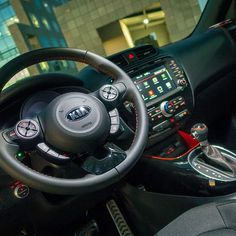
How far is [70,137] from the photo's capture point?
1075mm

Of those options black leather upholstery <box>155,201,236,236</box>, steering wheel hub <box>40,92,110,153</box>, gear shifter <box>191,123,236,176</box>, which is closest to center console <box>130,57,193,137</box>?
gear shifter <box>191,123,236,176</box>

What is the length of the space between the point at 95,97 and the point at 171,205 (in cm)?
66

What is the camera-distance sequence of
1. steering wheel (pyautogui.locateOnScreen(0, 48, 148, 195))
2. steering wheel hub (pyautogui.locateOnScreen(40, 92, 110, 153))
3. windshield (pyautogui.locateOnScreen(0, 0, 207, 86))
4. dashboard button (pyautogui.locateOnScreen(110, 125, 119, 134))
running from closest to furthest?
steering wheel (pyautogui.locateOnScreen(0, 48, 148, 195))
steering wheel hub (pyautogui.locateOnScreen(40, 92, 110, 153))
dashboard button (pyautogui.locateOnScreen(110, 125, 119, 134))
windshield (pyautogui.locateOnScreen(0, 0, 207, 86))

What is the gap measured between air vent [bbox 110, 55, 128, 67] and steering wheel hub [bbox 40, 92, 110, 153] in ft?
2.27

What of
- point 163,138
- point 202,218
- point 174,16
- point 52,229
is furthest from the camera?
point 174,16

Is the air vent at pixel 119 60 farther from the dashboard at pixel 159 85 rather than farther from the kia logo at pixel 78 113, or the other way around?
the kia logo at pixel 78 113

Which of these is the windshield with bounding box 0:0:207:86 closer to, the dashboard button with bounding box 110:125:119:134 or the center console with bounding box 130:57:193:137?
the center console with bounding box 130:57:193:137

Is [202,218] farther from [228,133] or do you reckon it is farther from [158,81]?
[228,133]

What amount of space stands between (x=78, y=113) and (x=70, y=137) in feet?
0.32

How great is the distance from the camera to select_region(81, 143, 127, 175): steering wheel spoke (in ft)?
3.57

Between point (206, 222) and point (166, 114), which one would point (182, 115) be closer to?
point (166, 114)

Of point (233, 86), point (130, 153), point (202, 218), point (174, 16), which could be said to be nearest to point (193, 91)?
point (233, 86)

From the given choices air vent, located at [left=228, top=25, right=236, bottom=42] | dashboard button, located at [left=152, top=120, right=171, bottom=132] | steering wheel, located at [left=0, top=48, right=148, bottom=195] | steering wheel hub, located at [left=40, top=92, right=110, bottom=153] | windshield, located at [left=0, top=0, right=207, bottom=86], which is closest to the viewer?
steering wheel, located at [left=0, top=48, right=148, bottom=195]

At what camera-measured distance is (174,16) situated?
9039 millimetres
